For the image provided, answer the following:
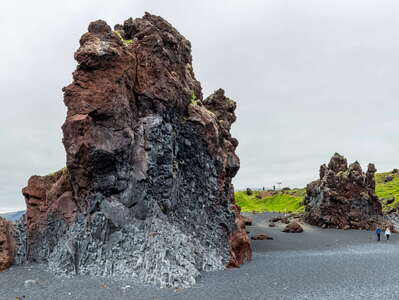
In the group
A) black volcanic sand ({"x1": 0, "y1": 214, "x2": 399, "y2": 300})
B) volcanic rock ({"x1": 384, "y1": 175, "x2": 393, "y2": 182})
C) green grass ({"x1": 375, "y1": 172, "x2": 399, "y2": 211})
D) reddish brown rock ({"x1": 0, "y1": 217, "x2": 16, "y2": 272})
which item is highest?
volcanic rock ({"x1": 384, "y1": 175, "x2": 393, "y2": 182})

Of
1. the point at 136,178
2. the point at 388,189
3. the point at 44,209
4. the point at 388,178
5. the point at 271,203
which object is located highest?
the point at 388,178

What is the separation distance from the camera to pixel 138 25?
41781 mm

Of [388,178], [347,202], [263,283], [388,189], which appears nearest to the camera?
[263,283]

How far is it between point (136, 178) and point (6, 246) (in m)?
16.4

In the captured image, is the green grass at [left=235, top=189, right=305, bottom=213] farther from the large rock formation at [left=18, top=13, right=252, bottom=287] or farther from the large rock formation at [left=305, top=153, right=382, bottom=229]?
the large rock formation at [left=18, top=13, right=252, bottom=287]

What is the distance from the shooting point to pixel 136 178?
3494 cm

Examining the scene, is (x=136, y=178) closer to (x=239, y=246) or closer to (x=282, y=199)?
(x=239, y=246)

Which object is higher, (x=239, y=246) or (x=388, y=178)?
(x=388, y=178)

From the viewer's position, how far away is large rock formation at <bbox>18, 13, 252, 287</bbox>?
105 ft

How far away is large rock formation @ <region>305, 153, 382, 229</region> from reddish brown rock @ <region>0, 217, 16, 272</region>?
69817 mm

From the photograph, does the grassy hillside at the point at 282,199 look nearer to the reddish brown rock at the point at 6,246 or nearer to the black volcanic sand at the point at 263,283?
the black volcanic sand at the point at 263,283

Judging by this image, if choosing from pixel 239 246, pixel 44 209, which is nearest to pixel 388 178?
pixel 239 246

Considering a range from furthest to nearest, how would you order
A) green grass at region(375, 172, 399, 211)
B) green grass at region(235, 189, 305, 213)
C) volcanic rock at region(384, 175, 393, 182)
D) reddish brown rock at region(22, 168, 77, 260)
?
volcanic rock at region(384, 175, 393, 182)
green grass at region(235, 189, 305, 213)
green grass at region(375, 172, 399, 211)
reddish brown rock at region(22, 168, 77, 260)

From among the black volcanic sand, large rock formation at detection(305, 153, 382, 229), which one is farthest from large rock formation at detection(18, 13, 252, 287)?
large rock formation at detection(305, 153, 382, 229)
